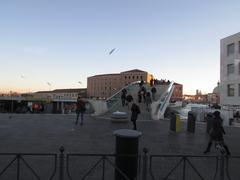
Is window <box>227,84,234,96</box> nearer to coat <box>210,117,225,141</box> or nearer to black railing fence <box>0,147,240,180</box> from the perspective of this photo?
coat <box>210,117,225,141</box>

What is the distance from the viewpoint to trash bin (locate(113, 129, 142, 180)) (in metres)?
6.19

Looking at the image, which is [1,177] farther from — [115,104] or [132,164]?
[115,104]

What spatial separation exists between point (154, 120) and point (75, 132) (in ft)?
23.1

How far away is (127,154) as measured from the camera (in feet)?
20.1

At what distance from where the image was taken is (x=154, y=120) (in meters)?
19.5

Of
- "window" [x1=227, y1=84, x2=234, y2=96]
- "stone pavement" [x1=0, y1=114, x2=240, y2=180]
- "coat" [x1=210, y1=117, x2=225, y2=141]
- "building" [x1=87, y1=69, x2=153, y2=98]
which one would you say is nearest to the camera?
"coat" [x1=210, y1=117, x2=225, y2=141]

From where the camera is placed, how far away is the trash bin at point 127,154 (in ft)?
20.3

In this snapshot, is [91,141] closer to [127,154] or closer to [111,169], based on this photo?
[111,169]

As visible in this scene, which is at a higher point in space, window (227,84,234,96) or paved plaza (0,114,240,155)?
window (227,84,234,96)

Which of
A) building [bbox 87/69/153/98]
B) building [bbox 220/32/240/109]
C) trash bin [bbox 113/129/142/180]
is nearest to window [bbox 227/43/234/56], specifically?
building [bbox 220/32/240/109]

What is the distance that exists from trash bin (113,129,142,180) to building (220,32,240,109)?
39.5 metres

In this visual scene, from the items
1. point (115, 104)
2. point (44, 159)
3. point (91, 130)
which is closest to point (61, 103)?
point (115, 104)

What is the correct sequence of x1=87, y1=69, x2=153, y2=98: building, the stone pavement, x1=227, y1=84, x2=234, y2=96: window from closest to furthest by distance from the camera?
the stone pavement
x1=227, y1=84, x2=234, y2=96: window
x1=87, y1=69, x2=153, y2=98: building

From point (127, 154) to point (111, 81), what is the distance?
145936 millimetres
